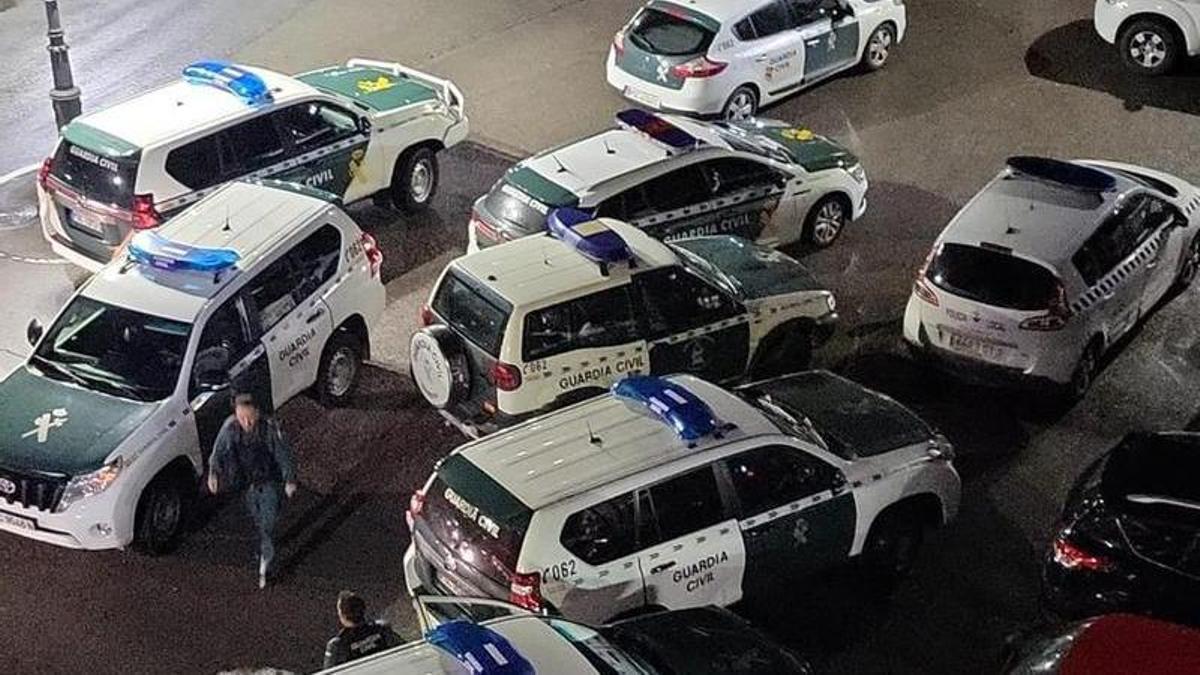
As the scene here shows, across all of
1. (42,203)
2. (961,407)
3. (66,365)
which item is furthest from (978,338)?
(42,203)

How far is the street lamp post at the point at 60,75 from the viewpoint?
675 inches

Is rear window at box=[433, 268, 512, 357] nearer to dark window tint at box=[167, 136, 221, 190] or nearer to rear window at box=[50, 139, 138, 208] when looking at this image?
dark window tint at box=[167, 136, 221, 190]

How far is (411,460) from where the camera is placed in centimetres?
1320

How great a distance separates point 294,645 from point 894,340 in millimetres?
6250

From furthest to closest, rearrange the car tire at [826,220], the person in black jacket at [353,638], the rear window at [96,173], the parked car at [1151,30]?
the parked car at [1151,30]
the car tire at [826,220]
the rear window at [96,173]
the person in black jacket at [353,638]

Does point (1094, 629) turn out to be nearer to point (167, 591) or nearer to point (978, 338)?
point (978, 338)

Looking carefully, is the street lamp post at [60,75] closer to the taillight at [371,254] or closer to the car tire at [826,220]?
the taillight at [371,254]

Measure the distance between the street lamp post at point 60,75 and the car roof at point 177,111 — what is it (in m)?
1.97

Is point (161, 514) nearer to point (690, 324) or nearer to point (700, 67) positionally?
point (690, 324)

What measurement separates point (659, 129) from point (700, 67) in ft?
9.37

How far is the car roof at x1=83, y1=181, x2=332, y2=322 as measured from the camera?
12.5 m

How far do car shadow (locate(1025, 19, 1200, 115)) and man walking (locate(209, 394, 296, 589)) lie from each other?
12121 mm

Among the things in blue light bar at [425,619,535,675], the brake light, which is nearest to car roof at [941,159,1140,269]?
the brake light

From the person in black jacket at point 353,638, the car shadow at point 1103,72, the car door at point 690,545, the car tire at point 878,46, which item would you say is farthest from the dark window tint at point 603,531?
the car shadow at point 1103,72
